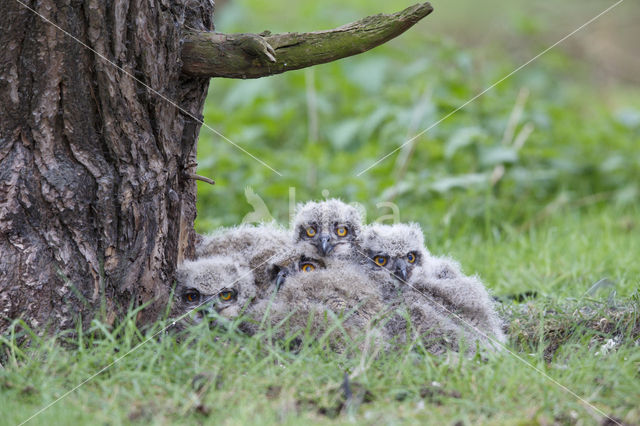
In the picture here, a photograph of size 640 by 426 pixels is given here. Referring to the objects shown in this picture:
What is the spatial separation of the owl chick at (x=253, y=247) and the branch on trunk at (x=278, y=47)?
1.19 m

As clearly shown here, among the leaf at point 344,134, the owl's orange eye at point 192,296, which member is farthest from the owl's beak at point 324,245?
the leaf at point 344,134

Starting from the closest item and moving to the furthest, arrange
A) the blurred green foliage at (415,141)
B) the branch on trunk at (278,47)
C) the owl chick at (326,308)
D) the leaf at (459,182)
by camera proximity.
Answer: the branch on trunk at (278,47) → the owl chick at (326,308) → the leaf at (459,182) → the blurred green foliage at (415,141)

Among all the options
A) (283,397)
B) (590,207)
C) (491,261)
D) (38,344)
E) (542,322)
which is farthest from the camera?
(590,207)

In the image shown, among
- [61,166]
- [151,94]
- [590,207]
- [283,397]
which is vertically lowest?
[590,207]

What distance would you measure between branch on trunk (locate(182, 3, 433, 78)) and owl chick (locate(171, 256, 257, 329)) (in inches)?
41.8

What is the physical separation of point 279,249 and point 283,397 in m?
1.57

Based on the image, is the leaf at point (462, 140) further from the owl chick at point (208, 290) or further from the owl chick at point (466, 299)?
the owl chick at point (208, 290)

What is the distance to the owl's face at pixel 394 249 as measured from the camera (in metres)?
4.27

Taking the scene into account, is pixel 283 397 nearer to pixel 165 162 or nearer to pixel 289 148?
pixel 165 162

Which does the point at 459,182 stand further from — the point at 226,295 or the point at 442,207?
the point at 226,295

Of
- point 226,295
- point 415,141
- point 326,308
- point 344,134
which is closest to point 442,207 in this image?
point 415,141

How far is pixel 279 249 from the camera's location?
14.2 ft

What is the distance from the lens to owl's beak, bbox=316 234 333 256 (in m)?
4.38

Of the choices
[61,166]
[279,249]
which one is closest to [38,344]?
[61,166]
